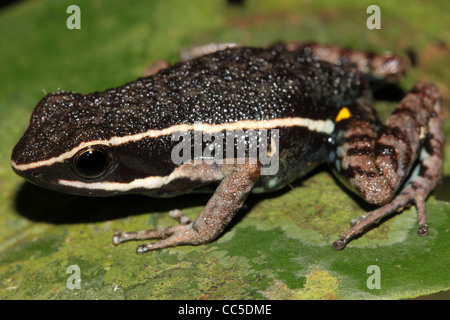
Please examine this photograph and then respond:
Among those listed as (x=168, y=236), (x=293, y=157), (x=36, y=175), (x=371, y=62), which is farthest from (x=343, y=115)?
(x=36, y=175)

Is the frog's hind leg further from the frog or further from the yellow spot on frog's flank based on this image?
the yellow spot on frog's flank

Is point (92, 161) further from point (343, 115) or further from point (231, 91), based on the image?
point (343, 115)

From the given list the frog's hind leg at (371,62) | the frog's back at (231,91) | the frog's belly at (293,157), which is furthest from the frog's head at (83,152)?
the frog's hind leg at (371,62)

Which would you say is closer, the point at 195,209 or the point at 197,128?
the point at 197,128

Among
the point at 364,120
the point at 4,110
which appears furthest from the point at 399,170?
the point at 4,110

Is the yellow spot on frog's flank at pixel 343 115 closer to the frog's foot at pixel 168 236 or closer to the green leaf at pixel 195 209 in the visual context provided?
the green leaf at pixel 195 209

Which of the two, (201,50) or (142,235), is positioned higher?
(201,50)

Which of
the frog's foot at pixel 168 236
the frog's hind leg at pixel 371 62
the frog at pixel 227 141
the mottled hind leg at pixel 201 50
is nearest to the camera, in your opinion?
the frog at pixel 227 141

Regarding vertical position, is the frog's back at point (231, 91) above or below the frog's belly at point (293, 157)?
above
